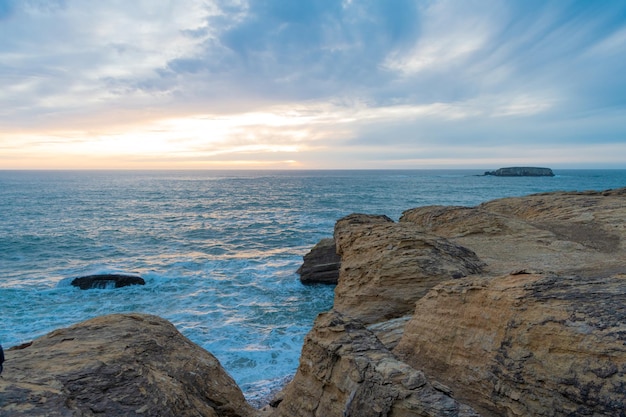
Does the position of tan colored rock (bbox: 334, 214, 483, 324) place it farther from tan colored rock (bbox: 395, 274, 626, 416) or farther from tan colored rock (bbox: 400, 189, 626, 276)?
tan colored rock (bbox: 395, 274, 626, 416)

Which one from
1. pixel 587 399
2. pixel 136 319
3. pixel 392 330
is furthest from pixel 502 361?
pixel 136 319

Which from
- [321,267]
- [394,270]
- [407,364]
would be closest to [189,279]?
[321,267]

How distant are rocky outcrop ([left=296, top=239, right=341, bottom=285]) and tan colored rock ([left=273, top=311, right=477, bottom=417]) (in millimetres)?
16653

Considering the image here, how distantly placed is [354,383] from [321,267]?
1802cm

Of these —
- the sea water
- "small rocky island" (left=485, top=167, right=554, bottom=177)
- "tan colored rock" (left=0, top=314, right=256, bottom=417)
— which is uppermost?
"small rocky island" (left=485, top=167, right=554, bottom=177)

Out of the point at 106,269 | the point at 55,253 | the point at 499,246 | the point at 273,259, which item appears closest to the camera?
the point at 499,246

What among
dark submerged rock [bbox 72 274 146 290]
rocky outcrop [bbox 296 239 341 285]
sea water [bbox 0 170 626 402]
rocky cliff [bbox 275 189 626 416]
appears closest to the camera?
rocky cliff [bbox 275 189 626 416]

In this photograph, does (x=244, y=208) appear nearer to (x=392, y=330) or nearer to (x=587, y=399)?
(x=392, y=330)

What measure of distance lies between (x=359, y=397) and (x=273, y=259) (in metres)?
23.6

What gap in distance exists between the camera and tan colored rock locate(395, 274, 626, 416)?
15.4 feet

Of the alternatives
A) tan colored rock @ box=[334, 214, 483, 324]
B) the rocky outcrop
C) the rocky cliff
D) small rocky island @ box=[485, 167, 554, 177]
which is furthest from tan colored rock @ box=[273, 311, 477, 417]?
small rocky island @ box=[485, 167, 554, 177]

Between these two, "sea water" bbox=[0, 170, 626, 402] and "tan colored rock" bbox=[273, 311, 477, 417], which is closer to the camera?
"tan colored rock" bbox=[273, 311, 477, 417]

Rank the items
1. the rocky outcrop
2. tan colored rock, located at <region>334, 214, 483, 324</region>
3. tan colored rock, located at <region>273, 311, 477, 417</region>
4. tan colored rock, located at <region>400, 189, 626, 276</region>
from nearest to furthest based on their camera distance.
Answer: tan colored rock, located at <region>273, 311, 477, 417</region>
tan colored rock, located at <region>334, 214, 483, 324</region>
tan colored rock, located at <region>400, 189, 626, 276</region>
the rocky outcrop

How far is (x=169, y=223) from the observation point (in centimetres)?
4456
